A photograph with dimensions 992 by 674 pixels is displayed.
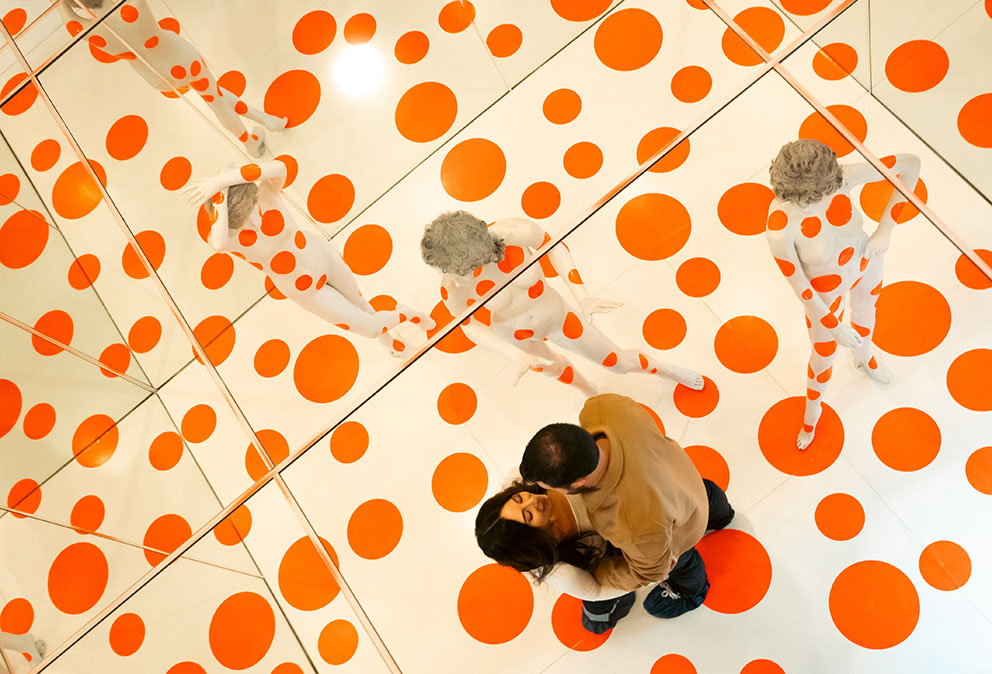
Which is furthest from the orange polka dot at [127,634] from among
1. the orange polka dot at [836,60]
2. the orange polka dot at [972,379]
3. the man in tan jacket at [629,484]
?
the orange polka dot at [836,60]

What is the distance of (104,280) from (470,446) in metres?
1.25

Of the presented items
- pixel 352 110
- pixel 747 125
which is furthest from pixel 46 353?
pixel 747 125

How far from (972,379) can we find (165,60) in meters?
2.10

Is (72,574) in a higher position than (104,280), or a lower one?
lower

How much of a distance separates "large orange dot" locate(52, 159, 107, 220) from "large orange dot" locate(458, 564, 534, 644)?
1.49 meters

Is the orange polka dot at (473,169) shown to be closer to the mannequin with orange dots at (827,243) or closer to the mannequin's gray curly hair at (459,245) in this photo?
the mannequin's gray curly hair at (459,245)

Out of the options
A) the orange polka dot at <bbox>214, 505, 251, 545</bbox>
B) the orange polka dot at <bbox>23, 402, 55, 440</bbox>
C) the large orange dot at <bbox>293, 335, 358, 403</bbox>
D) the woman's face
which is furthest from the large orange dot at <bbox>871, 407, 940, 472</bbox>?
the orange polka dot at <bbox>23, 402, 55, 440</bbox>

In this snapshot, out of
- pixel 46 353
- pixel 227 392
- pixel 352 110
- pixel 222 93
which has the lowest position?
pixel 227 392

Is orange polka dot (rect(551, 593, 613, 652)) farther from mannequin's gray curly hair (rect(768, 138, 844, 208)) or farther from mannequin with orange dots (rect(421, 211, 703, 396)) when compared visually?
mannequin's gray curly hair (rect(768, 138, 844, 208))

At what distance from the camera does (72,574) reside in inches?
59.5

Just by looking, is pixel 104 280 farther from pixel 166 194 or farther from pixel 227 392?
pixel 227 392

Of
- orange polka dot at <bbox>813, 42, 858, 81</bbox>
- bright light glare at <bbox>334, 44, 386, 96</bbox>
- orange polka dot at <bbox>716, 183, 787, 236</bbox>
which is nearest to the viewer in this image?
orange polka dot at <bbox>716, 183, 787, 236</bbox>

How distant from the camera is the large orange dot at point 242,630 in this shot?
141cm

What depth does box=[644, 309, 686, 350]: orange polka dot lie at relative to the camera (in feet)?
4.36
